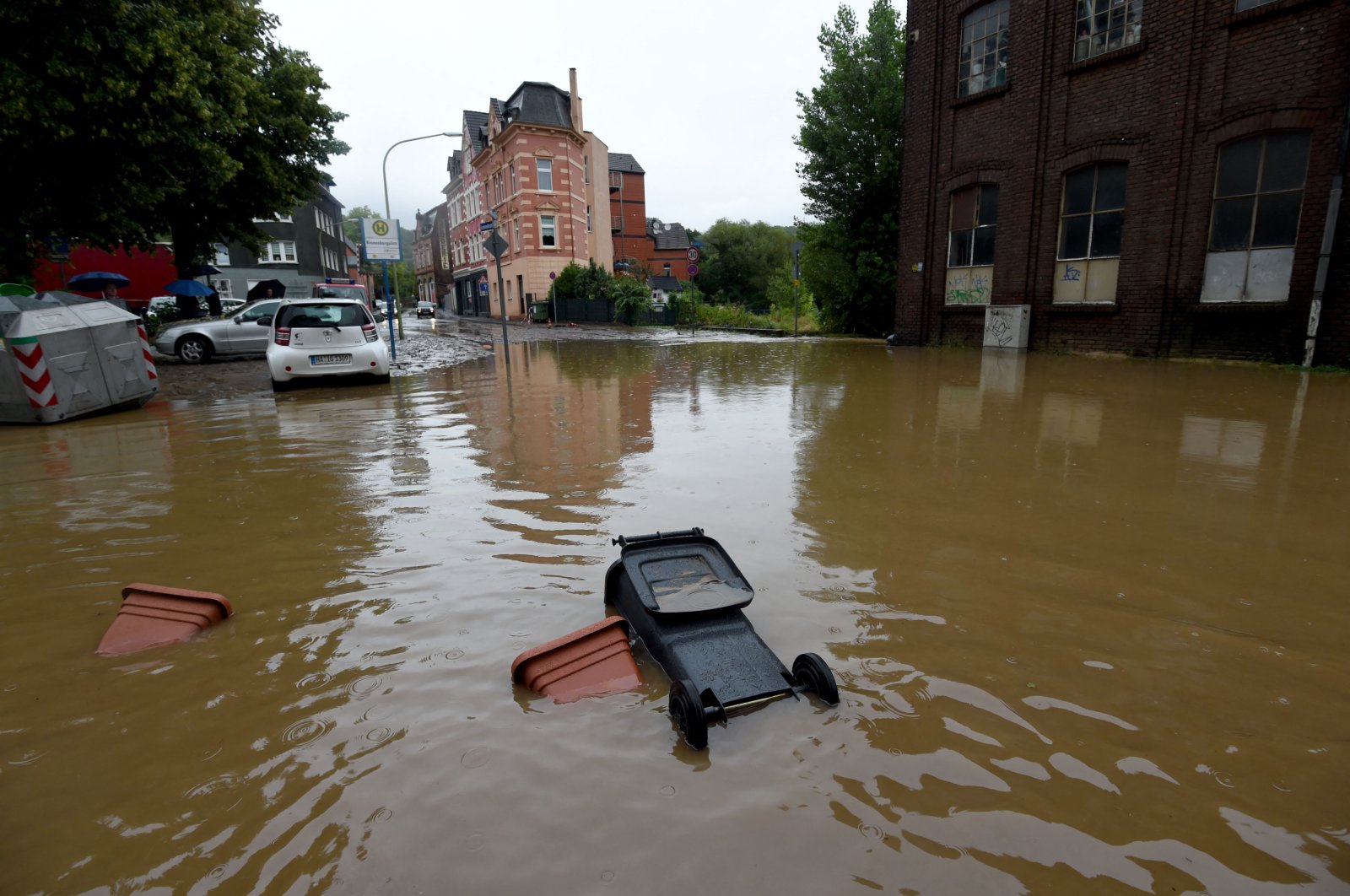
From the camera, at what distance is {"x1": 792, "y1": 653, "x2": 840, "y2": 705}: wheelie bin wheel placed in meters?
2.77

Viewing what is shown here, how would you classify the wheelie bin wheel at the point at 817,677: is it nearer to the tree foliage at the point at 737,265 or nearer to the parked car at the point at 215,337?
the parked car at the point at 215,337

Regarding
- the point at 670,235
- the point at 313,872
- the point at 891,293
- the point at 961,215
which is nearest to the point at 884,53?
the point at 891,293

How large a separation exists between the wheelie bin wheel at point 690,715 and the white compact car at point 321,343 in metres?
12.1

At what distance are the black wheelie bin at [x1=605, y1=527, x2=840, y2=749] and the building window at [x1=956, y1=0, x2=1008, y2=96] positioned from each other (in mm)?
19330

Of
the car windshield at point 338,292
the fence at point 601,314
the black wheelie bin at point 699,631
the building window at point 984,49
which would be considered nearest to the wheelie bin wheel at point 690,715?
the black wheelie bin at point 699,631

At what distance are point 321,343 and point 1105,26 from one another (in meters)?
17.4

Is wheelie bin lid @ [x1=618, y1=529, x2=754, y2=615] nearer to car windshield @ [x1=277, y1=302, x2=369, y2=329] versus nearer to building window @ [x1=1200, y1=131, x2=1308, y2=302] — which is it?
car windshield @ [x1=277, y1=302, x2=369, y2=329]

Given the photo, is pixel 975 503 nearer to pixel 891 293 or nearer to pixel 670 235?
pixel 891 293

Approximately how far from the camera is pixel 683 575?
3.56 m

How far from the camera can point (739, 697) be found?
A: 2746mm

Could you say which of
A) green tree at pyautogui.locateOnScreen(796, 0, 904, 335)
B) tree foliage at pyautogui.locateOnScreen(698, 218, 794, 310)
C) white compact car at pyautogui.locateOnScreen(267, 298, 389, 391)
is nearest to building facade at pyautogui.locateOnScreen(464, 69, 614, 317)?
green tree at pyautogui.locateOnScreen(796, 0, 904, 335)

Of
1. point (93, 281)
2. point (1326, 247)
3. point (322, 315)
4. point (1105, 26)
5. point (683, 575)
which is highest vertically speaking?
point (1105, 26)

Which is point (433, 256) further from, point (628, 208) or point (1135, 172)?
point (1135, 172)

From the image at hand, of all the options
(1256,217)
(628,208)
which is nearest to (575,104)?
(628,208)
